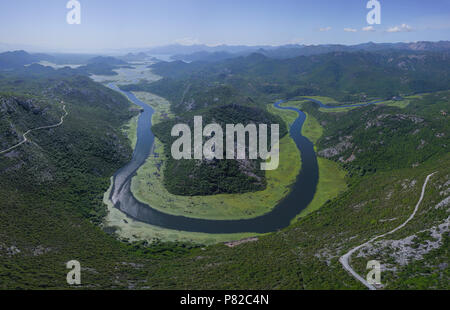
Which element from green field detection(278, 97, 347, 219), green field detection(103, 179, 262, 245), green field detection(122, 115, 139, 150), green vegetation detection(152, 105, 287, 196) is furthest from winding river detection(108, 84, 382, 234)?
green field detection(122, 115, 139, 150)

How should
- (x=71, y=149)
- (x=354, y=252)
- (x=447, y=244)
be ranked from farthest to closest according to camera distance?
1. (x=71, y=149)
2. (x=354, y=252)
3. (x=447, y=244)

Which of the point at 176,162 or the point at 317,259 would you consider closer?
the point at 317,259

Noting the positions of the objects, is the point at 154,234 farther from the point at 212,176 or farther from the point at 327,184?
the point at 327,184

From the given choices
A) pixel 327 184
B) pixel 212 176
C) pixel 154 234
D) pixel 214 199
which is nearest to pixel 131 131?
pixel 212 176

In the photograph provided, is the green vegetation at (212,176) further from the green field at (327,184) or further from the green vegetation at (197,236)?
the green field at (327,184)

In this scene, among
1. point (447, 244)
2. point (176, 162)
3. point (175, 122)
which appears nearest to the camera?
point (447, 244)

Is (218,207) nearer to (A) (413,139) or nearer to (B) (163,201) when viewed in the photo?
(B) (163,201)

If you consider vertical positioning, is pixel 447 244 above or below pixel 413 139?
below

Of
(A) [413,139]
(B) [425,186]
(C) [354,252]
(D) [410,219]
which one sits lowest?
(C) [354,252]

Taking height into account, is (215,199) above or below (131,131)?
below

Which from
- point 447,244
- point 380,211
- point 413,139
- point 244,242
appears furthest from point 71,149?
point 413,139

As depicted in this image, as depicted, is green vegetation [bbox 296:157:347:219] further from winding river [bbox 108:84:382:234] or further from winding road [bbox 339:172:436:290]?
winding road [bbox 339:172:436:290]
